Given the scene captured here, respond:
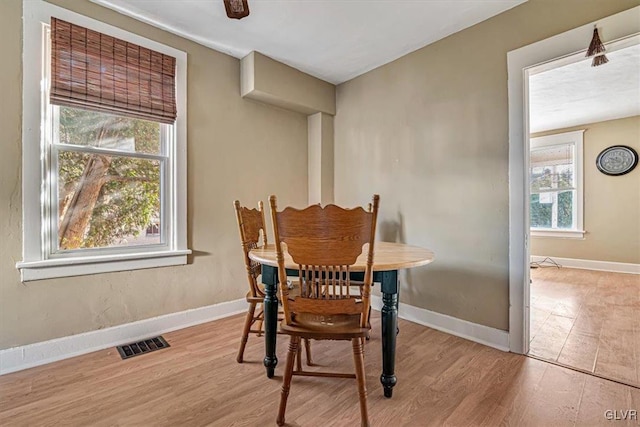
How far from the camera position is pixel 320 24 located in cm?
241

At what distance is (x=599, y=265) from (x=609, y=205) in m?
1.01

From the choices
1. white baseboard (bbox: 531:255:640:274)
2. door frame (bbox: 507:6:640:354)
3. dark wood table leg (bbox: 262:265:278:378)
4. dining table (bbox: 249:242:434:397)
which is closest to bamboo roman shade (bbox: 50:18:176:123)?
dining table (bbox: 249:242:434:397)

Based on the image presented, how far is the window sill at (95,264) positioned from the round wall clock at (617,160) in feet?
20.9

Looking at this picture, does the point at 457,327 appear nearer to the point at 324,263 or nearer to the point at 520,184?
the point at 520,184

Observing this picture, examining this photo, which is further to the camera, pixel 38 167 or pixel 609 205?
pixel 609 205

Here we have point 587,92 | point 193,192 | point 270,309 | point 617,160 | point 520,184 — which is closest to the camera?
point 270,309

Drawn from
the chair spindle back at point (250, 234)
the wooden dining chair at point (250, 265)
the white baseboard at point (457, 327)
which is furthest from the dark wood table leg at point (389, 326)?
the white baseboard at point (457, 327)

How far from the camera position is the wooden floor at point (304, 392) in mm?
1457

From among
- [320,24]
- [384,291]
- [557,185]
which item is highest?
[320,24]

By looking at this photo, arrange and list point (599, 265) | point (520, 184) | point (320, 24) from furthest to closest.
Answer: point (599, 265), point (320, 24), point (520, 184)

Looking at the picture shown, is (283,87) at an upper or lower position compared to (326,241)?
upper

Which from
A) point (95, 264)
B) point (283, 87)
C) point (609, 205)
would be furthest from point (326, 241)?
point (609, 205)

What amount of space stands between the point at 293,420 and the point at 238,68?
9.74 feet

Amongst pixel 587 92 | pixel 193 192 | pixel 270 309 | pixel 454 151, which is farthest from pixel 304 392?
pixel 587 92
